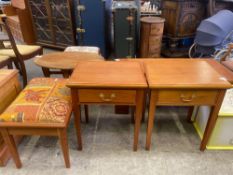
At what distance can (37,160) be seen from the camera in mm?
1490

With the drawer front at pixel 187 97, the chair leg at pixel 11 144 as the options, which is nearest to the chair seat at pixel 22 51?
the chair leg at pixel 11 144

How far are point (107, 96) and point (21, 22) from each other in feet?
10.9

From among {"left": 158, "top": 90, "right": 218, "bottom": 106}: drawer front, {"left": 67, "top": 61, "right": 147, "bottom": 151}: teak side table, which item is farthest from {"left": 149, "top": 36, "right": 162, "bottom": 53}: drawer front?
{"left": 158, "top": 90, "right": 218, "bottom": 106}: drawer front

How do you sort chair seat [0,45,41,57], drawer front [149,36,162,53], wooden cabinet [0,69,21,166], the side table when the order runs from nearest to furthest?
wooden cabinet [0,69,21,166] < the side table < chair seat [0,45,41,57] < drawer front [149,36,162,53]

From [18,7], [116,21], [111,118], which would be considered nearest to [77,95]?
[111,118]

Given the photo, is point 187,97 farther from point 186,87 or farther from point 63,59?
point 63,59

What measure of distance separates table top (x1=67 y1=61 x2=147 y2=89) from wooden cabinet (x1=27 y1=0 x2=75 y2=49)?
2298 millimetres

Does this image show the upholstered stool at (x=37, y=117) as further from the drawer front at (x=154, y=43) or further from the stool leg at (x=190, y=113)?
the drawer front at (x=154, y=43)

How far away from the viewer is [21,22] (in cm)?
373

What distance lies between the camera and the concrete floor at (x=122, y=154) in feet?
4.67

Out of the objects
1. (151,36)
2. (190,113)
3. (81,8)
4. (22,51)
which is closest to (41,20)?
(81,8)

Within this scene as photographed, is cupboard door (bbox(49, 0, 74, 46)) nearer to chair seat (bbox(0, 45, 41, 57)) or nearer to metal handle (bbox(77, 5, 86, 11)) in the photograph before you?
metal handle (bbox(77, 5, 86, 11))

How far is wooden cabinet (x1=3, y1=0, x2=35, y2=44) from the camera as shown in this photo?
3588 millimetres

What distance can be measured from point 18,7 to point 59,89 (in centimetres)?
287
